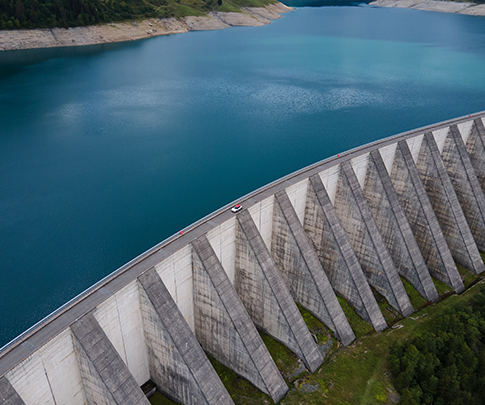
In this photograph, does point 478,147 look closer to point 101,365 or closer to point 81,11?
point 101,365

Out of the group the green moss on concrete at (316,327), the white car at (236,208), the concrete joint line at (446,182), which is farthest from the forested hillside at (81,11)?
the green moss on concrete at (316,327)

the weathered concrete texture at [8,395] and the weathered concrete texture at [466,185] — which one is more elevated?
the weathered concrete texture at [8,395]

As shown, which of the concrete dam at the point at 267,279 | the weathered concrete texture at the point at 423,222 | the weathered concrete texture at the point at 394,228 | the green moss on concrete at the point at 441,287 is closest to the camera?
the concrete dam at the point at 267,279

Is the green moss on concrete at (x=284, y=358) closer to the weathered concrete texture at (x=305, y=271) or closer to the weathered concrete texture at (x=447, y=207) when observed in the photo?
the weathered concrete texture at (x=305, y=271)

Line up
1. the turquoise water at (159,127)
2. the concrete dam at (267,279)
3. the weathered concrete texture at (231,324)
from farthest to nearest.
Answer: the turquoise water at (159,127) → the weathered concrete texture at (231,324) → the concrete dam at (267,279)

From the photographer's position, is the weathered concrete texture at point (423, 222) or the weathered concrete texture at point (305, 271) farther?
the weathered concrete texture at point (423, 222)

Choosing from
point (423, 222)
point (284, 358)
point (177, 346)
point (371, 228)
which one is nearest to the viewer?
point (177, 346)

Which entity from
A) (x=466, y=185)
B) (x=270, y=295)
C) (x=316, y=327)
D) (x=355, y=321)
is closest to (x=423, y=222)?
(x=466, y=185)
